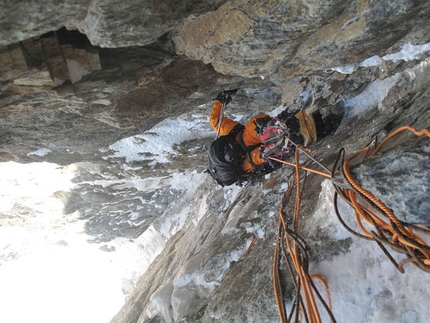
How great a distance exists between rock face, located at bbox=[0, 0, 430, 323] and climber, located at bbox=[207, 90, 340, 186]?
0.34 meters

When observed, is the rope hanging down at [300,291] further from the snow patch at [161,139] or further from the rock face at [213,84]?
the snow patch at [161,139]

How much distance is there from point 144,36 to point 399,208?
2.02 meters

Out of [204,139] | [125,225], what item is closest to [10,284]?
[125,225]

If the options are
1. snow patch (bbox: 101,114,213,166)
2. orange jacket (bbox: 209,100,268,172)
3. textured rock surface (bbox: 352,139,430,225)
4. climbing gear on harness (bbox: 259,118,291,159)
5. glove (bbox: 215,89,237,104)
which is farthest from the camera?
snow patch (bbox: 101,114,213,166)

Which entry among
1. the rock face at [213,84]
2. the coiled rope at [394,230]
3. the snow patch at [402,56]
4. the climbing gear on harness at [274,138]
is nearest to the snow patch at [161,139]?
the rock face at [213,84]

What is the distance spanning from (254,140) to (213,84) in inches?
33.5

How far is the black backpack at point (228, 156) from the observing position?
14.6 feet

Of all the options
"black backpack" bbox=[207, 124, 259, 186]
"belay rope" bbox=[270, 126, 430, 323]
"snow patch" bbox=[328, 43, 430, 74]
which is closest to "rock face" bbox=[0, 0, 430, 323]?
"snow patch" bbox=[328, 43, 430, 74]

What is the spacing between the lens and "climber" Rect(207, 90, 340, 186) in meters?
4.07

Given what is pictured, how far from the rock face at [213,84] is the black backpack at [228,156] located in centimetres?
61

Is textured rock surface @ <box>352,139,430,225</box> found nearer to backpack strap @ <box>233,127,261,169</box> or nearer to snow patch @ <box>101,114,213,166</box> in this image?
backpack strap @ <box>233,127,261,169</box>

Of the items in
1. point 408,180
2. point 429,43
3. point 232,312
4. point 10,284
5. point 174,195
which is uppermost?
point 429,43

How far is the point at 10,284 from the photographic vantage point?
1288 cm

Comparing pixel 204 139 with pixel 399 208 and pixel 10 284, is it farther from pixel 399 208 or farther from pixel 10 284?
pixel 10 284
